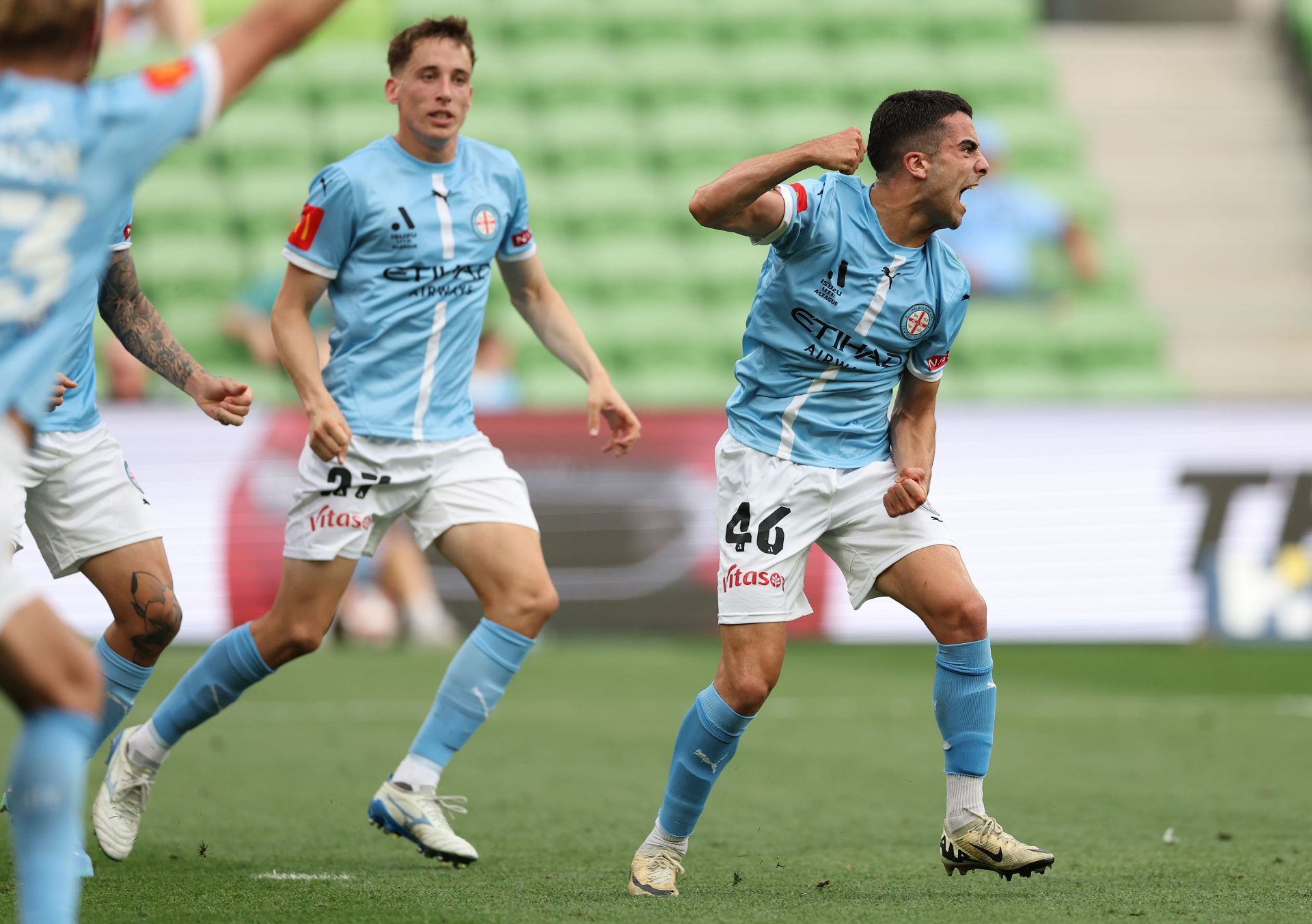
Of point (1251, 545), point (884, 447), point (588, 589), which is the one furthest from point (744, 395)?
point (1251, 545)

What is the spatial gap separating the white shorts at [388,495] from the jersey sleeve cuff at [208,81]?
7.25ft

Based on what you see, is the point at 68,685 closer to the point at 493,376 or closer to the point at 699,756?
the point at 699,756

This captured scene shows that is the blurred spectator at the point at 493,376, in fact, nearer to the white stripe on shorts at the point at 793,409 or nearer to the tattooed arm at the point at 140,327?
the tattooed arm at the point at 140,327

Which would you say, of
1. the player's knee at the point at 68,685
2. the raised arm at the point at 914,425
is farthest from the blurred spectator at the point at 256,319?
the player's knee at the point at 68,685

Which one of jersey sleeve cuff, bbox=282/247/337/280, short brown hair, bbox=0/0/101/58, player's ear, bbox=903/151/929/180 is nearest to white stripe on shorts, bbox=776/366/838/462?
player's ear, bbox=903/151/929/180

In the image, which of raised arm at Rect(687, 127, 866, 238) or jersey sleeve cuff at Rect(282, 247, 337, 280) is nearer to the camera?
raised arm at Rect(687, 127, 866, 238)

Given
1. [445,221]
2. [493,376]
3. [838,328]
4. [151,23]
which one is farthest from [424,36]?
[151,23]

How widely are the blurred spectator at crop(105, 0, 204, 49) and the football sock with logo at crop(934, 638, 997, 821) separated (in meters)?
12.6

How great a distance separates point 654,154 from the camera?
16516mm

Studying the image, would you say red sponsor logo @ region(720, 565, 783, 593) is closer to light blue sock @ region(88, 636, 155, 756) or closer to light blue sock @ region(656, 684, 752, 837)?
light blue sock @ region(656, 684, 752, 837)

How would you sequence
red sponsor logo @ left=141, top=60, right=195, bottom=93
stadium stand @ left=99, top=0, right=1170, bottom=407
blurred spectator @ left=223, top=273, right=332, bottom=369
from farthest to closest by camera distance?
stadium stand @ left=99, top=0, right=1170, bottom=407
blurred spectator @ left=223, top=273, right=332, bottom=369
red sponsor logo @ left=141, top=60, right=195, bottom=93

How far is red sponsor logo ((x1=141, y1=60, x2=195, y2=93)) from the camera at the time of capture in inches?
123

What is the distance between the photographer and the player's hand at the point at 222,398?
4.77 meters

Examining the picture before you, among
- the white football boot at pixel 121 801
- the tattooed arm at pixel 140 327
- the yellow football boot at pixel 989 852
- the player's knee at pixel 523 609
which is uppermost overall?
the tattooed arm at pixel 140 327
